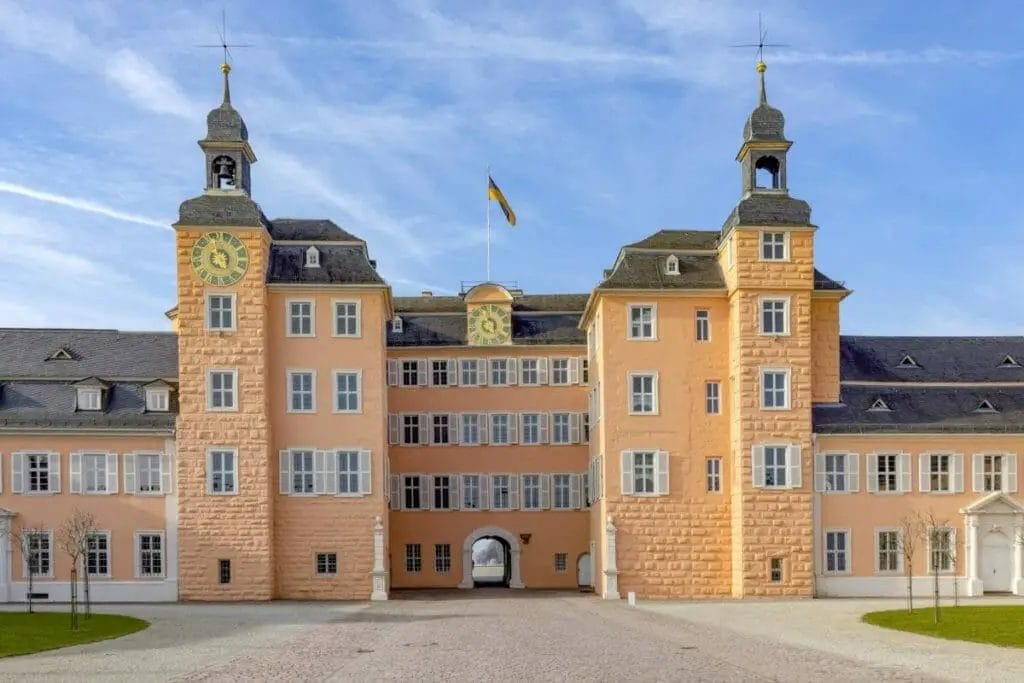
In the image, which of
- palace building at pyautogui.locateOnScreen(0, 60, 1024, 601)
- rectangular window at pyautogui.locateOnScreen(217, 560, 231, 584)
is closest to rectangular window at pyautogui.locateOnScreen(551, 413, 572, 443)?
palace building at pyautogui.locateOnScreen(0, 60, 1024, 601)

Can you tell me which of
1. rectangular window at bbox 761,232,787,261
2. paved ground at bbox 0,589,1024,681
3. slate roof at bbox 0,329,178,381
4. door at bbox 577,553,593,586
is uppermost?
Answer: rectangular window at bbox 761,232,787,261

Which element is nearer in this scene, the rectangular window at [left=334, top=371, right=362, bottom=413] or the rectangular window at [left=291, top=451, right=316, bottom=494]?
the rectangular window at [left=291, top=451, right=316, bottom=494]

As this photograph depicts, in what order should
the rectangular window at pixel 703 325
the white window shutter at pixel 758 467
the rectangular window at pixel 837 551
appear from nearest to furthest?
the white window shutter at pixel 758 467 → the rectangular window at pixel 837 551 → the rectangular window at pixel 703 325

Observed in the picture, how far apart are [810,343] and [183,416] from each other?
22.5m

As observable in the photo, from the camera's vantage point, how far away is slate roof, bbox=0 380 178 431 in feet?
152

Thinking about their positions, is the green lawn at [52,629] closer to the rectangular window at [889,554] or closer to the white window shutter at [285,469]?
the white window shutter at [285,469]

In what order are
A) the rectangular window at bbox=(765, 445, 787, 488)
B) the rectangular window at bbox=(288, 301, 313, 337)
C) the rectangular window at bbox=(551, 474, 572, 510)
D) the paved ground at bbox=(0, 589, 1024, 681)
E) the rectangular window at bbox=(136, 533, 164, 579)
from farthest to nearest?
the rectangular window at bbox=(551, 474, 572, 510)
the rectangular window at bbox=(288, 301, 313, 337)
the rectangular window at bbox=(136, 533, 164, 579)
the rectangular window at bbox=(765, 445, 787, 488)
the paved ground at bbox=(0, 589, 1024, 681)

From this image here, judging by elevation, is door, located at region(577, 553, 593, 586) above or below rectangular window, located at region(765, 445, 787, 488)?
below

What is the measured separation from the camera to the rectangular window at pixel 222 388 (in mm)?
45719

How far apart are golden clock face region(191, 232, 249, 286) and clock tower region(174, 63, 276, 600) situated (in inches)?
1.4

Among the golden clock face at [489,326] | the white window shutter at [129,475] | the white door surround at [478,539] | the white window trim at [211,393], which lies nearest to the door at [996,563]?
the white door surround at [478,539]

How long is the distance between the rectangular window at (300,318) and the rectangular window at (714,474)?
50.2ft

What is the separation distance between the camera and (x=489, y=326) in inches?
2287

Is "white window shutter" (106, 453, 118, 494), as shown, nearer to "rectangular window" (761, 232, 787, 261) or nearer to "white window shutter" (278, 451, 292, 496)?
"white window shutter" (278, 451, 292, 496)
